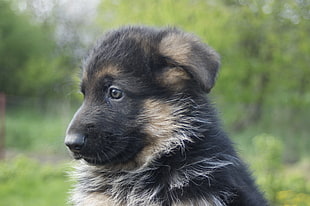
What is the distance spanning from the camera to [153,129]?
3.45 m

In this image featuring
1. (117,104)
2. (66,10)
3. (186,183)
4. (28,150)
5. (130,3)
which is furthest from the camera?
(66,10)

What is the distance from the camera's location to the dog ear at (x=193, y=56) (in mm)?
3238

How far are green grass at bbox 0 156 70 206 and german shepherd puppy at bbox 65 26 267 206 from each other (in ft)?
18.4

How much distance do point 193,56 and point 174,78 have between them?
26 cm

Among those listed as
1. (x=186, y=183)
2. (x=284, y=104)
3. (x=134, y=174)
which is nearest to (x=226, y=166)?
(x=186, y=183)

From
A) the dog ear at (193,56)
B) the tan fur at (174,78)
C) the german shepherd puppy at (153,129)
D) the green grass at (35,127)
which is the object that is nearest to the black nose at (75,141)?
the german shepherd puppy at (153,129)

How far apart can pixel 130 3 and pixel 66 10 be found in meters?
21.5

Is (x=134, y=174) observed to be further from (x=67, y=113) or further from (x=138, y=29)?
(x=67, y=113)

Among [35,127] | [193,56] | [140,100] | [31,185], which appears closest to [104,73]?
[140,100]

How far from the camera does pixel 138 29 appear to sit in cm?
385

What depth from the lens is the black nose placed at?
3.23 meters

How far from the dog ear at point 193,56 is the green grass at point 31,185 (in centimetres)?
591

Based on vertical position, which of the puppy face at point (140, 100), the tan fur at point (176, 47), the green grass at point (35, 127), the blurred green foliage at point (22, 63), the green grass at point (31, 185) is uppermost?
the blurred green foliage at point (22, 63)

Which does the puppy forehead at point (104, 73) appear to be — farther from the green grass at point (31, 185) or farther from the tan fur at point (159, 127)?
the green grass at point (31, 185)
